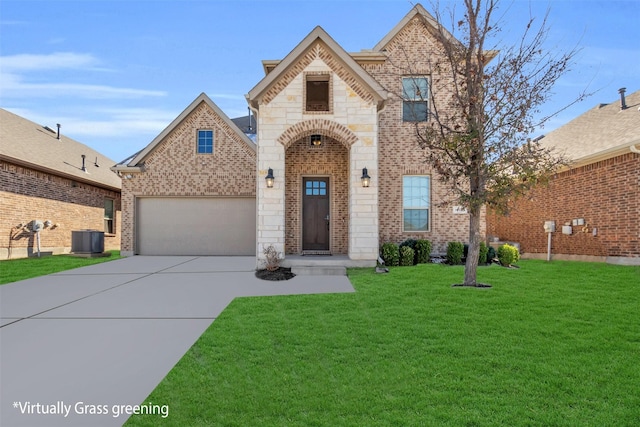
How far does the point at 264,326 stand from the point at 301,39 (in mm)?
8130

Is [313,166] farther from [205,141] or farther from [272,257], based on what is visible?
[205,141]

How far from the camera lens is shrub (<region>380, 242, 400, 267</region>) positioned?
392 inches

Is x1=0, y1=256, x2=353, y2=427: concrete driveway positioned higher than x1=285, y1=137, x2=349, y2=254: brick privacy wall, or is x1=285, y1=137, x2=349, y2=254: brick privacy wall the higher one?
x1=285, y1=137, x2=349, y2=254: brick privacy wall

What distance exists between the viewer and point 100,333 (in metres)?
4.69

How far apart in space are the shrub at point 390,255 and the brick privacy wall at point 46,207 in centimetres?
1385

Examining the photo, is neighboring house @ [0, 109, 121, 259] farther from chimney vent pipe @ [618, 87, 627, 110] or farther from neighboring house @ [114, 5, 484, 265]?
chimney vent pipe @ [618, 87, 627, 110]

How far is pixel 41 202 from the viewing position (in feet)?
47.1

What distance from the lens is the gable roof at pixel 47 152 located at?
1377cm

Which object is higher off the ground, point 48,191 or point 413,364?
point 48,191

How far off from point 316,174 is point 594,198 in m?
9.10

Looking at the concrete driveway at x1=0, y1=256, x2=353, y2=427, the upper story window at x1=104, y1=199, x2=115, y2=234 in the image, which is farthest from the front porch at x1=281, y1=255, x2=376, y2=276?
the upper story window at x1=104, y1=199, x2=115, y2=234

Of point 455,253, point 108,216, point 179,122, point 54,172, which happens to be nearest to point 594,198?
point 455,253

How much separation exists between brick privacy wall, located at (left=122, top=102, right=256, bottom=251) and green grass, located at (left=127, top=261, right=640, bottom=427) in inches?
338

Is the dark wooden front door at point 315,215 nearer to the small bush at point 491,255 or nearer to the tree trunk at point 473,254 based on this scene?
the tree trunk at point 473,254
